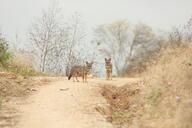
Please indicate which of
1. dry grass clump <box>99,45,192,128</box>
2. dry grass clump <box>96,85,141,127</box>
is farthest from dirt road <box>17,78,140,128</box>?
dry grass clump <box>99,45,192,128</box>

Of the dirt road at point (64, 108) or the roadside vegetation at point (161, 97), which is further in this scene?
the dirt road at point (64, 108)

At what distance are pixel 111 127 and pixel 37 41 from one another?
12.8 m

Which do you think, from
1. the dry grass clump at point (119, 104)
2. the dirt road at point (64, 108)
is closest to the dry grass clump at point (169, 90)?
the dry grass clump at point (119, 104)

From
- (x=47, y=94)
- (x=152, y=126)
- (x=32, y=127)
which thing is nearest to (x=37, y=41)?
(x=47, y=94)

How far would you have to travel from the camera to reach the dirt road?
6727mm

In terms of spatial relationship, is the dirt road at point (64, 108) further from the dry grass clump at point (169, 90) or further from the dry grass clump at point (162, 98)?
the dry grass clump at point (169, 90)

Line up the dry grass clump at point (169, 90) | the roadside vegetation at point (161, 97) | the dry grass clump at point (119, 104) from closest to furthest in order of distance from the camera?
the dry grass clump at point (169, 90), the roadside vegetation at point (161, 97), the dry grass clump at point (119, 104)

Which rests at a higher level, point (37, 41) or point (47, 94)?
point (37, 41)

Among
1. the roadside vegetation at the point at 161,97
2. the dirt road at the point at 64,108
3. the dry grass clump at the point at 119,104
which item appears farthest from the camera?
the dry grass clump at the point at 119,104

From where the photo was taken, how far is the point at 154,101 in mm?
7148

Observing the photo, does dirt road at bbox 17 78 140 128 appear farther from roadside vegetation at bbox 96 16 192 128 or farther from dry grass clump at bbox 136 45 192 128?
dry grass clump at bbox 136 45 192 128

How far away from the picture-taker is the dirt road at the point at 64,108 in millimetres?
6727

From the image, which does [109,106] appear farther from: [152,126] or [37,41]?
[37,41]

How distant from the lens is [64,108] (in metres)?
7.76
